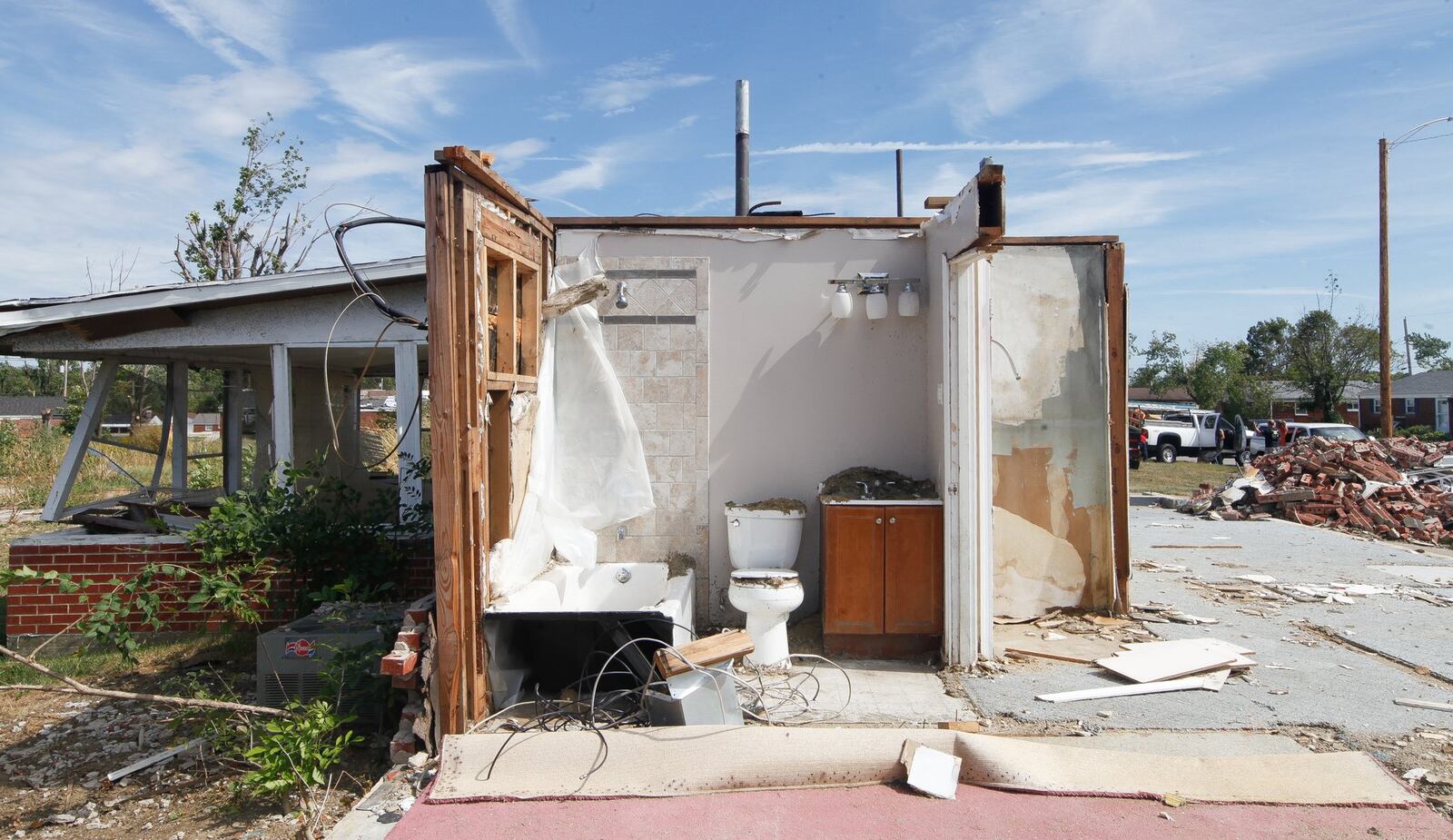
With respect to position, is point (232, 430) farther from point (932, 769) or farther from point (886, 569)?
point (932, 769)

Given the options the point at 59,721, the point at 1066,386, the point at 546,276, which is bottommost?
the point at 59,721

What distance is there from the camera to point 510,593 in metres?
4.70

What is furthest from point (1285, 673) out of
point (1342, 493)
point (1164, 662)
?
point (1342, 493)

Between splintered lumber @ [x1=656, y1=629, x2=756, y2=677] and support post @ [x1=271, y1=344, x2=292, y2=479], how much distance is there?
3.15 m

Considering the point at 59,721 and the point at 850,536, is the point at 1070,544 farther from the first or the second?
the point at 59,721

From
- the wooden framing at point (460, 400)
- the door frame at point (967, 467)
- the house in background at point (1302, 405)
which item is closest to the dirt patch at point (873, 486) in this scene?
the door frame at point (967, 467)

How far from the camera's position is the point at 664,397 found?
5.98m

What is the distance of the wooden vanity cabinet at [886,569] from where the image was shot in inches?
212

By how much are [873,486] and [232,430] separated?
232 inches

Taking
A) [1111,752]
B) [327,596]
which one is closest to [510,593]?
[327,596]

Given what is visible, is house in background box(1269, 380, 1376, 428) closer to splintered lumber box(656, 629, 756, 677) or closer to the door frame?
the door frame

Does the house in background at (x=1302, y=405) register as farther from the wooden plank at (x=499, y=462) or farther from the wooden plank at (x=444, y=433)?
the wooden plank at (x=444, y=433)

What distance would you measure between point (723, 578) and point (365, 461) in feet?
16.6

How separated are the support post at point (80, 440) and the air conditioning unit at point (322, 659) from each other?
8.69ft
